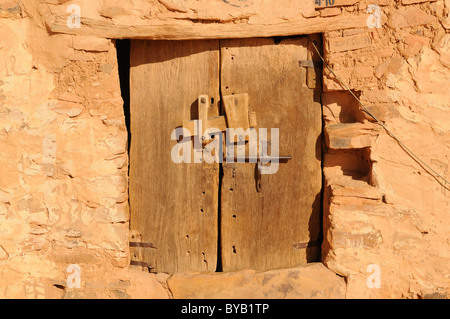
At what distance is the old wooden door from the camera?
3070 millimetres

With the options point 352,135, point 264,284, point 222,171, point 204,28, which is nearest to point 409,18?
point 352,135

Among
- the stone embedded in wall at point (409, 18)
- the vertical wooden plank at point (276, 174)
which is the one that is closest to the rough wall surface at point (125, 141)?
the stone embedded in wall at point (409, 18)

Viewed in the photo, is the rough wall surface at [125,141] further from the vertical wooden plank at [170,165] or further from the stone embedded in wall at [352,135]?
the vertical wooden plank at [170,165]

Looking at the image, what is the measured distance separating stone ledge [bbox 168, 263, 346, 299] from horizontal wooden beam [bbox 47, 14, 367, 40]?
62.6 inches

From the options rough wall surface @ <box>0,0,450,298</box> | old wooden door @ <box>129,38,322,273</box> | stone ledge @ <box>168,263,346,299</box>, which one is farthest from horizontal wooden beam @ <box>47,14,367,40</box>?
stone ledge @ <box>168,263,346,299</box>

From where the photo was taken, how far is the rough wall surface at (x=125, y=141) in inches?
113

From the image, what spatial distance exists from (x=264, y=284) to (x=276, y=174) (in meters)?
0.75

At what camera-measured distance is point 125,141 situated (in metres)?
3.04

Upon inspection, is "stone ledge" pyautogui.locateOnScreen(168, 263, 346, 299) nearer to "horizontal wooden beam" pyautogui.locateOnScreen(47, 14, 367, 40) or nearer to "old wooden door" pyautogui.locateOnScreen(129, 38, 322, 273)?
"old wooden door" pyautogui.locateOnScreen(129, 38, 322, 273)

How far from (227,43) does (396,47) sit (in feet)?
3.61

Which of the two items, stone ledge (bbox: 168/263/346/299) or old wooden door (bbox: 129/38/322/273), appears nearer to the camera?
stone ledge (bbox: 168/263/346/299)

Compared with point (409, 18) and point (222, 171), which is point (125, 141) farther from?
point (409, 18)

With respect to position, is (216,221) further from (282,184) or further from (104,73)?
(104,73)

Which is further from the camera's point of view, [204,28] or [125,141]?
[125,141]
